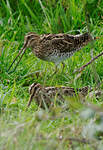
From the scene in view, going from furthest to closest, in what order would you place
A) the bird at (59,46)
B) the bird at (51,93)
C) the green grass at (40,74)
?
the bird at (59,46)
the bird at (51,93)
the green grass at (40,74)

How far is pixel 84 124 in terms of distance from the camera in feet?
11.9

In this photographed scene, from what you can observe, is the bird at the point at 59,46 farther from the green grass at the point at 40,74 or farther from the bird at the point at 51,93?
the bird at the point at 51,93

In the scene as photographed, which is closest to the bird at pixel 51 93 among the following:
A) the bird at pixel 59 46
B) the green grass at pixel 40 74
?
the green grass at pixel 40 74

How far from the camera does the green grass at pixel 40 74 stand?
3.16 metres

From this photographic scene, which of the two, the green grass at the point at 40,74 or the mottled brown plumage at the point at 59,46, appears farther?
the mottled brown plumage at the point at 59,46

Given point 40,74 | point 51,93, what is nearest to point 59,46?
point 40,74

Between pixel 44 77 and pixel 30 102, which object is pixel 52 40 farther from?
pixel 30 102

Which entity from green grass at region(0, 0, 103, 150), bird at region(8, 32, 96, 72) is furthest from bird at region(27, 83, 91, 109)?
bird at region(8, 32, 96, 72)

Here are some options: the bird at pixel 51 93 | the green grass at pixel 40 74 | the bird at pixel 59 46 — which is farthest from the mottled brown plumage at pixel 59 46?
the bird at pixel 51 93

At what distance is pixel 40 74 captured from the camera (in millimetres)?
6094

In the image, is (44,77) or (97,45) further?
(97,45)

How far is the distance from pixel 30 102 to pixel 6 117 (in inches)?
29.2

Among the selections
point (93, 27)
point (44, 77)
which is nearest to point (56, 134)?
point (44, 77)

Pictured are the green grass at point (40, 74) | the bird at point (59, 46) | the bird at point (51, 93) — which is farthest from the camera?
the bird at point (59, 46)
